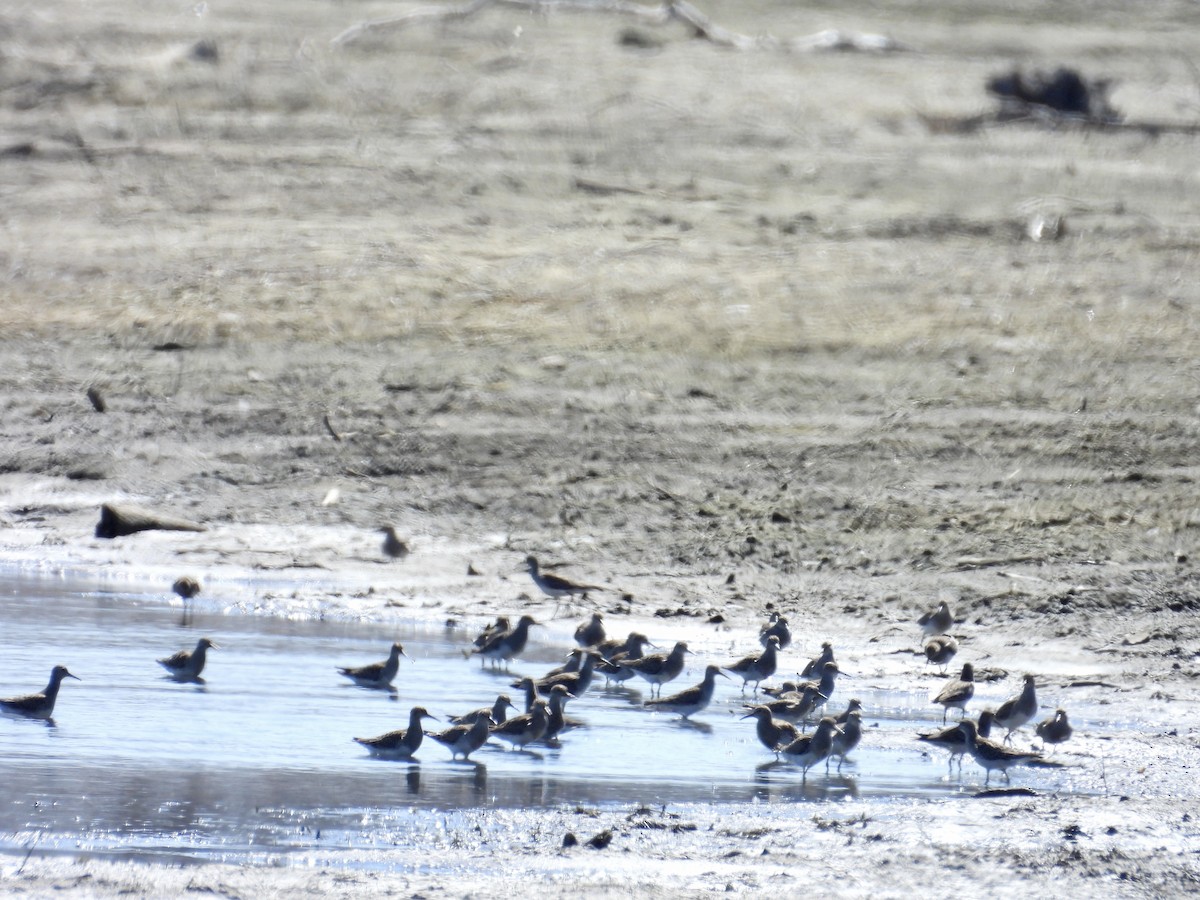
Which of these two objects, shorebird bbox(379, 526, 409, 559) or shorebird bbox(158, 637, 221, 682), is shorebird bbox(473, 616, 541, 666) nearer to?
shorebird bbox(158, 637, 221, 682)

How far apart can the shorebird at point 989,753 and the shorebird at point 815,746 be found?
1.91 ft

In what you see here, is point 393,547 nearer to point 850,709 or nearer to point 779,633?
point 779,633

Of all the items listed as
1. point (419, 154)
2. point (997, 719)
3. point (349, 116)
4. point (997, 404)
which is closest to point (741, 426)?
point (997, 404)

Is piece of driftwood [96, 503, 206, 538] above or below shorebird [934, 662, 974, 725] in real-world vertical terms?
above

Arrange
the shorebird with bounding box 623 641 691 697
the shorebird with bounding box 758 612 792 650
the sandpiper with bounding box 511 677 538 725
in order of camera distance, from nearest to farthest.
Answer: the sandpiper with bounding box 511 677 538 725
the shorebird with bounding box 623 641 691 697
the shorebird with bounding box 758 612 792 650

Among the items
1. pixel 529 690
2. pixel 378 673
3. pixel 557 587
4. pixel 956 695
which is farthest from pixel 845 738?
pixel 557 587

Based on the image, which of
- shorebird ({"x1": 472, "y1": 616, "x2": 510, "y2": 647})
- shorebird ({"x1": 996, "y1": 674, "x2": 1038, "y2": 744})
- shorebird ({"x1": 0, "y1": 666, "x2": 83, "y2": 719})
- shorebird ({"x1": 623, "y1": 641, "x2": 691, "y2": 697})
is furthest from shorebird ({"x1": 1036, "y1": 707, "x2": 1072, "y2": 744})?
shorebird ({"x1": 0, "y1": 666, "x2": 83, "y2": 719})

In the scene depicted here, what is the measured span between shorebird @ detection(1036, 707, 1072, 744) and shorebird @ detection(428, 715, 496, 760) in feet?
8.19

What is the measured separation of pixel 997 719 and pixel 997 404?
6727mm

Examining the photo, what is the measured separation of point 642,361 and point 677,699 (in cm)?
698

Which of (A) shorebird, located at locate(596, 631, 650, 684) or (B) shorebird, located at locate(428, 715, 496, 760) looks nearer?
(B) shorebird, located at locate(428, 715, 496, 760)

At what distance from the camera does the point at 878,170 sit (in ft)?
70.7

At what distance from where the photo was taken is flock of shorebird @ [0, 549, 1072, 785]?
8664 millimetres

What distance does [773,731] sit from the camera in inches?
355
